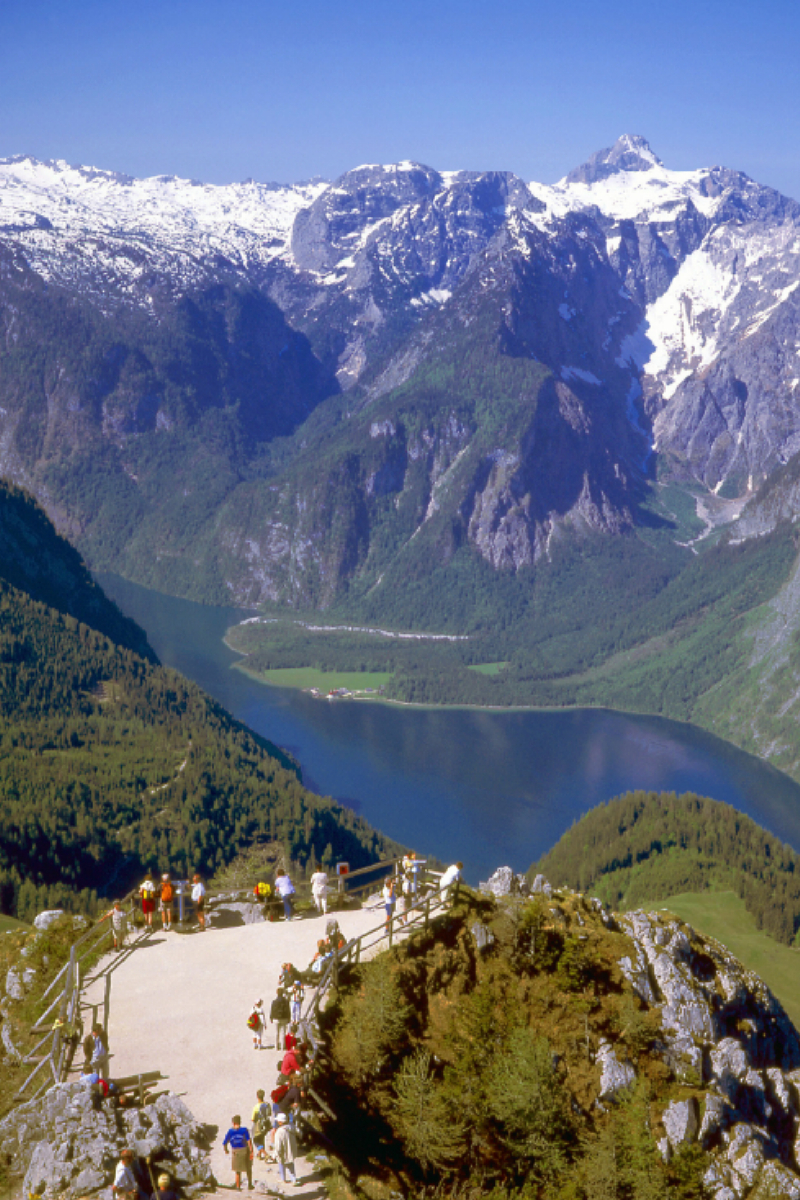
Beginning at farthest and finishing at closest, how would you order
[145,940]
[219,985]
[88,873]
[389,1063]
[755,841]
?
[755,841], [88,873], [145,940], [219,985], [389,1063]

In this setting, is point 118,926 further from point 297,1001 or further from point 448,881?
point 448,881

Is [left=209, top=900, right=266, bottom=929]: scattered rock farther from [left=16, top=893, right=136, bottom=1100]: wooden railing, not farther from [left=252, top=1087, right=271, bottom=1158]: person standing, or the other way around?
[left=252, top=1087, right=271, bottom=1158]: person standing

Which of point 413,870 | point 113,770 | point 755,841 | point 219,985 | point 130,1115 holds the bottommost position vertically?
Result: point 130,1115

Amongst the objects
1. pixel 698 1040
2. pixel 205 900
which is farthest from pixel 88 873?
pixel 698 1040

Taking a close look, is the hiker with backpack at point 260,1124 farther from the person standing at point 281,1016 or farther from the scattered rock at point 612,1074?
the scattered rock at point 612,1074

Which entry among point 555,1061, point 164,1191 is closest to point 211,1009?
point 164,1191

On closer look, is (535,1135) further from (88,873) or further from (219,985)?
(88,873)
